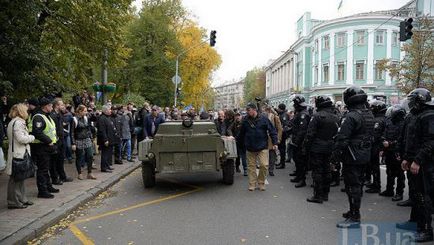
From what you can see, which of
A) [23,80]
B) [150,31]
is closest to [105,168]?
[23,80]

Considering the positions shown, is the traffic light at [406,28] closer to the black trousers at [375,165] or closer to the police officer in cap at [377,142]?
the police officer in cap at [377,142]

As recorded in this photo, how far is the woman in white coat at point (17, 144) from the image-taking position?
22.6ft

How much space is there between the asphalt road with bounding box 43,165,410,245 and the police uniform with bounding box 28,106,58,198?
1.23 metres

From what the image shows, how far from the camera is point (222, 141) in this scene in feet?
29.8

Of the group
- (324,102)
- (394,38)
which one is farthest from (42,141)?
(394,38)

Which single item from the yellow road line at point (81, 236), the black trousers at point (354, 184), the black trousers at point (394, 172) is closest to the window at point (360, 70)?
the black trousers at point (394, 172)

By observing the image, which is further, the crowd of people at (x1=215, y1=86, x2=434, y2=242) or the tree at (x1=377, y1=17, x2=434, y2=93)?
the tree at (x1=377, y1=17, x2=434, y2=93)

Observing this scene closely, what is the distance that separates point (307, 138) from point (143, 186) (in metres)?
4.18

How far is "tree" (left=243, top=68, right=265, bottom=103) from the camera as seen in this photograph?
103588mm

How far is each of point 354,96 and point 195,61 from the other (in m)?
38.3

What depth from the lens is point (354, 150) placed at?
636 centimetres

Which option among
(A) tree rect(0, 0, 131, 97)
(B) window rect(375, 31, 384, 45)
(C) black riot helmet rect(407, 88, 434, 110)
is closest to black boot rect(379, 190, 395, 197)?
(C) black riot helmet rect(407, 88, 434, 110)

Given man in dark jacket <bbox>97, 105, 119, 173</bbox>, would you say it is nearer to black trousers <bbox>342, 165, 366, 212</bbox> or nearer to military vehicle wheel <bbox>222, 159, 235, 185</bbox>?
military vehicle wheel <bbox>222, 159, 235, 185</bbox>

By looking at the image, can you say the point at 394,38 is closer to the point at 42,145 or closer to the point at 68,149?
the point at 68,149
